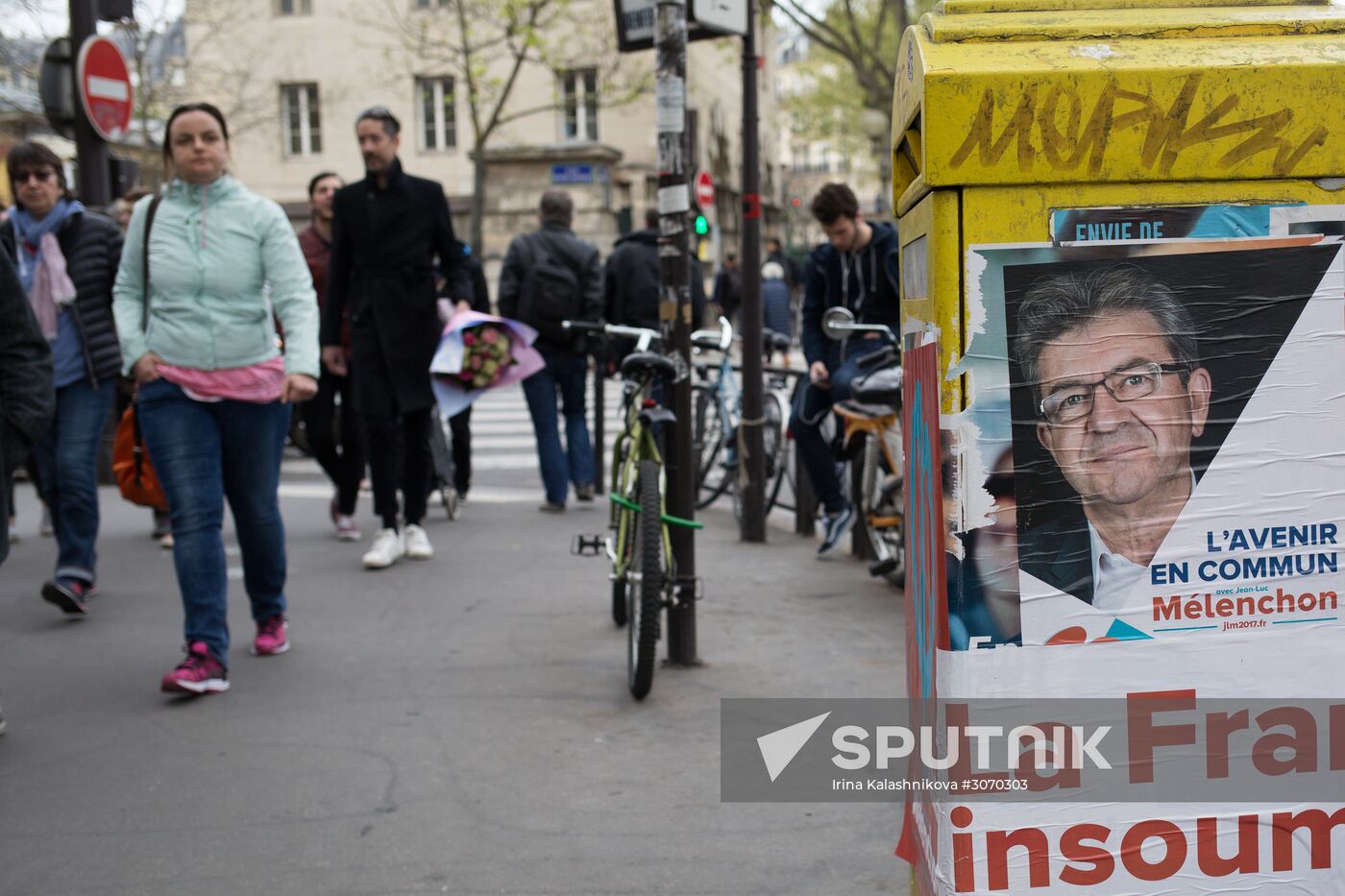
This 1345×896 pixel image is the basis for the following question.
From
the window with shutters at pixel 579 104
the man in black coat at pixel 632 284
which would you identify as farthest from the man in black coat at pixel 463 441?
the window with shutters at pixel 579 104

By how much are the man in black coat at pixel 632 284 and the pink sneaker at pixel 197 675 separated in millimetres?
4764

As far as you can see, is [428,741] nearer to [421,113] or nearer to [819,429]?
[819,429]

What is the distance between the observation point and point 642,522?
198 inches

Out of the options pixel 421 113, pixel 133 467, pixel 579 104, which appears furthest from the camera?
pixel 421 113

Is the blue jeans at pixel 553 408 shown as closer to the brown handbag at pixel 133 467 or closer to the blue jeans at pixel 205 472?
the brown handbag at pixel 133 467

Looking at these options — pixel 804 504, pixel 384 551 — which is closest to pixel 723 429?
pixel 804 504

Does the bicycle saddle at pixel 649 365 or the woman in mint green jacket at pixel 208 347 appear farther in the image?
the bicycle saddle at pixel 649 365

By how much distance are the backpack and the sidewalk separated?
7.83 feet

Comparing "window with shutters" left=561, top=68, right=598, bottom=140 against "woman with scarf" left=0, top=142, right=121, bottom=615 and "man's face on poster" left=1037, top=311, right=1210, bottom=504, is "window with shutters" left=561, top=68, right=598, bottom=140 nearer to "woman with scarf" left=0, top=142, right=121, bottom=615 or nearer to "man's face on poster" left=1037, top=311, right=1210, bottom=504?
"woman with scarf" left=0, top=142, right=121, bottom=615

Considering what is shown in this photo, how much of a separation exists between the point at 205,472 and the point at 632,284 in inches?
193

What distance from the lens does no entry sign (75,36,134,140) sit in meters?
9.82

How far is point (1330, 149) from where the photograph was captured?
2.20 meters

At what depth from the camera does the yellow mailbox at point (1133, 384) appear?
2189 millimetres

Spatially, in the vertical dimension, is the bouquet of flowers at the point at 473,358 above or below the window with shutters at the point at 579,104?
below
